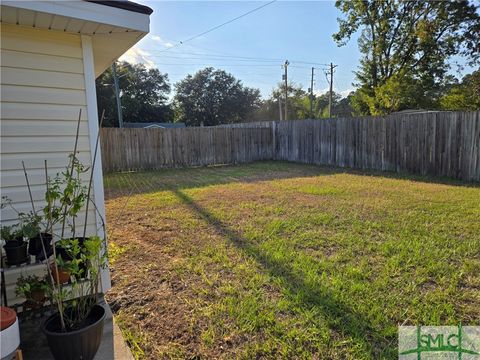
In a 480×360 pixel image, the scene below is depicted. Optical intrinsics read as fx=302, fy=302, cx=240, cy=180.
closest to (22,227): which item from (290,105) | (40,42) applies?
(40,42)

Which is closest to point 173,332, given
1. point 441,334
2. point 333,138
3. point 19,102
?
point 441,334

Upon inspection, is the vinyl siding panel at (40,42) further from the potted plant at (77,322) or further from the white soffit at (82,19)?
the potted plant at (77,322)

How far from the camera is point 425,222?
3664 millimetres

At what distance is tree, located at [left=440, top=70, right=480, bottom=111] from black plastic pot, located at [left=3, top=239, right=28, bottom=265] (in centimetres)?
1582

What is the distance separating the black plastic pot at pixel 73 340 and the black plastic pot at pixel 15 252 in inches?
18.5

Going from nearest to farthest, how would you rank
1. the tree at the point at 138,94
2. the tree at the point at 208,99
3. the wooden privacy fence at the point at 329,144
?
the wooden privacy fence at the point at 329,144 < the tree at the point at 138,94 < the tree at the point at 208,99

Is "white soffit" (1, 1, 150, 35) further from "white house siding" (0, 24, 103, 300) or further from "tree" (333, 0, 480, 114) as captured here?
"tree" (333, 0, 480, 114)

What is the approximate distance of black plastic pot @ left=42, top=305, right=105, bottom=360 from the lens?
4.72ft

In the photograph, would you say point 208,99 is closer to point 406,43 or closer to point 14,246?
point 406,43

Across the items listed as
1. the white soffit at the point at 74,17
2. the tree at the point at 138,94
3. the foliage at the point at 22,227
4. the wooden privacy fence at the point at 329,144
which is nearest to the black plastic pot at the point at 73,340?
the foliage at the point at 22,227

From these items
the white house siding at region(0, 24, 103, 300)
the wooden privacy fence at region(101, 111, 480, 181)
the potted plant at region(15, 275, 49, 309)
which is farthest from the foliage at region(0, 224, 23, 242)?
the wooden privacy fence at region(101, 111, 480, 181)

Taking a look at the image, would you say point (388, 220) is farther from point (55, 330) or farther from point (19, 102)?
point (19, 102)

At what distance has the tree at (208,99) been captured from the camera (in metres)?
30.6

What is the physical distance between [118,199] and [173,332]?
Result: 427cm
